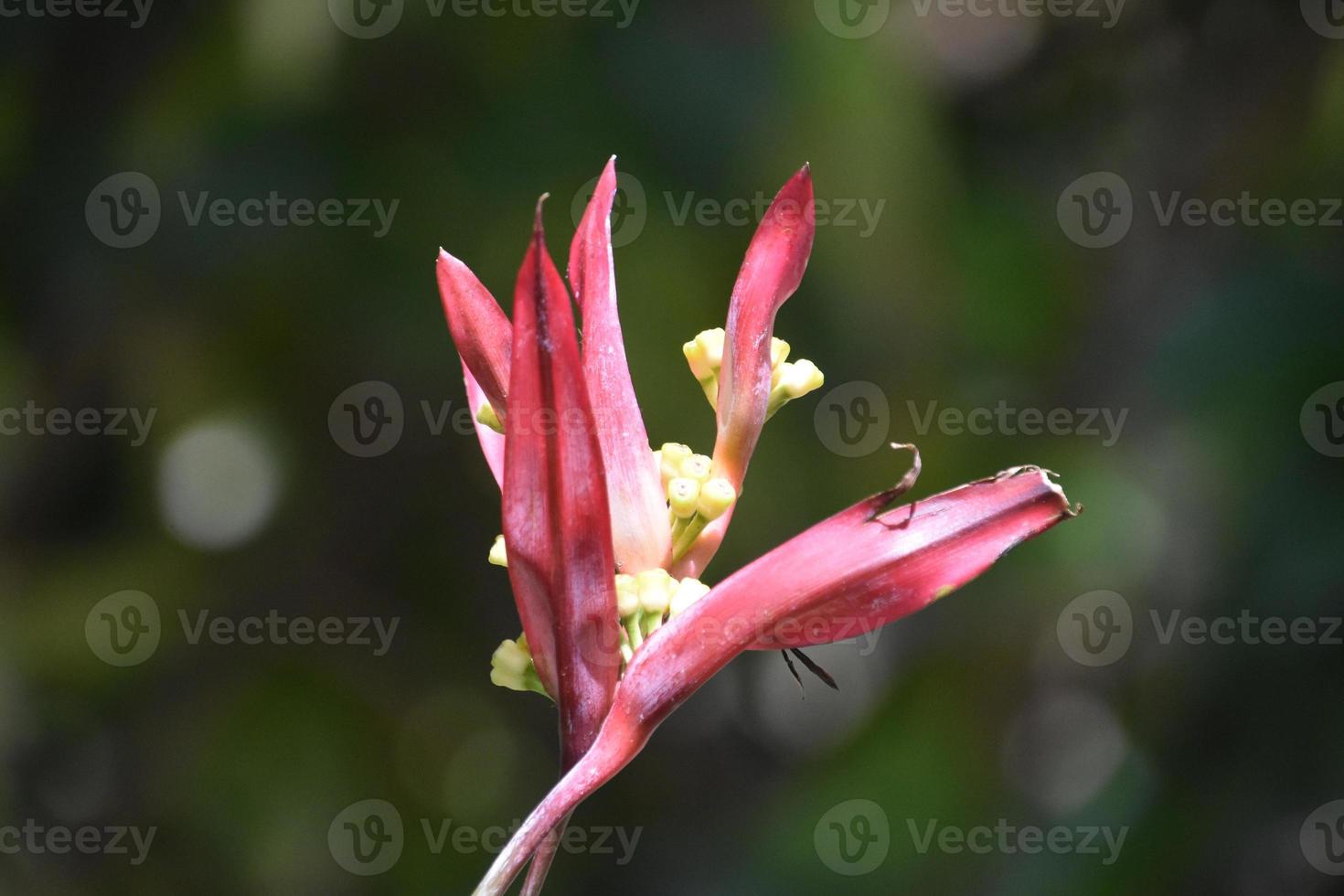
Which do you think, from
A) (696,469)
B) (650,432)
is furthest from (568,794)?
(650,432)

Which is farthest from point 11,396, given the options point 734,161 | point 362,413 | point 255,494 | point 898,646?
point 898,646

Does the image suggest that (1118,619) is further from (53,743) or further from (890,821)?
(53,743)

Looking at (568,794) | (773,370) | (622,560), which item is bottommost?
(568,794)

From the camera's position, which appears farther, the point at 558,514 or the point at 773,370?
the point at 773,370

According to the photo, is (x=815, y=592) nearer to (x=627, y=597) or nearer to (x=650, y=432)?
(x=627, y=597)

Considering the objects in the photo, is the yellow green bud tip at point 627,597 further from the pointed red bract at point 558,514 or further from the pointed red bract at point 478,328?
the pointed red bract at point 478,328

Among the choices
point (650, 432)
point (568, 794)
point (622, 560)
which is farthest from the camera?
point (650, 432)

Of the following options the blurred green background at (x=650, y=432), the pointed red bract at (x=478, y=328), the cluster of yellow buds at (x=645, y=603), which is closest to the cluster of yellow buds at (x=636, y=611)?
the cluster of yellow buds at (x=645, y=603)
